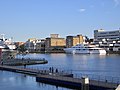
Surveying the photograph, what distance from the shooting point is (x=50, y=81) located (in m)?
38.8

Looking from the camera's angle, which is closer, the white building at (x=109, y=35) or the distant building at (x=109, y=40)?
the distant building at (x=109, y=40)

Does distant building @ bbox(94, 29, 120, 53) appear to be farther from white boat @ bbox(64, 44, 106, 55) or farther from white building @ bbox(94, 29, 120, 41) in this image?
white boat @ bbox(64, 44, 106, 55)

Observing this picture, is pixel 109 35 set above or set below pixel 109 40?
above

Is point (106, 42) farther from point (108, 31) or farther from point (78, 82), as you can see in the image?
point (78, 82)

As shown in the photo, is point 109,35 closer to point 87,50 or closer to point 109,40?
point 109,40

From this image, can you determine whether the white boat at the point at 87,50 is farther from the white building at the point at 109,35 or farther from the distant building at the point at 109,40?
the white building at the point at 109,35

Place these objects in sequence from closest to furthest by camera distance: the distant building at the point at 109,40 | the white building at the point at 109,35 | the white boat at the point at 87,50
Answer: the white boat at the point at 87,50 < the distant building at the point at 109,40 < the white building at the point at 109,35

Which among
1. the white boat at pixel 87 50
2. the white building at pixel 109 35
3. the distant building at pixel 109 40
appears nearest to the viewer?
the white boat at pixel 87 50

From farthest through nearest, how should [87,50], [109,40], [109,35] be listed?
1. [109,35]
2. [109,40]
3. [87,50]

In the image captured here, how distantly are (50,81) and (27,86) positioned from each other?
9.28 feet

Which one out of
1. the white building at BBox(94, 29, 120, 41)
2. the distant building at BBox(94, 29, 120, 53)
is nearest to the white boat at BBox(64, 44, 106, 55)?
the distant building at BBox(94, 29, 120, 53)

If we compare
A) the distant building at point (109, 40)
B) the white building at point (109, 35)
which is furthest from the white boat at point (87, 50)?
the white building at point (109, 35)

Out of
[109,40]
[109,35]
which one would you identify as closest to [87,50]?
[109,40]

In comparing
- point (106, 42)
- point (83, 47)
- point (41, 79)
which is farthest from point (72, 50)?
point (41, 79)
